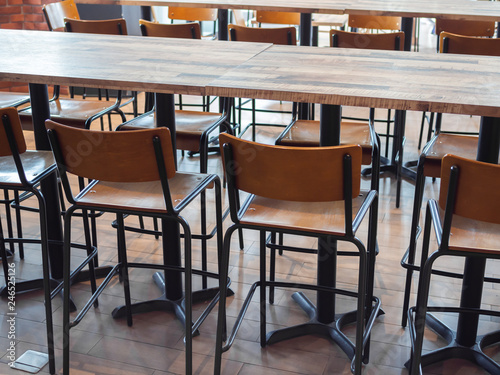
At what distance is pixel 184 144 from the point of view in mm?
2686

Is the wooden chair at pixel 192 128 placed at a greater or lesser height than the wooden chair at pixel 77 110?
lesser

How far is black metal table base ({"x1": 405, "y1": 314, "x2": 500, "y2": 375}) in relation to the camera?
204cm

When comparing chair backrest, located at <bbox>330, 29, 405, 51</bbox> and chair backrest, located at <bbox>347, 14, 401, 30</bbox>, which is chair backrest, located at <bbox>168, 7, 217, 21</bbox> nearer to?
chair backrest, located at <bbox>347, 14, 401, 30</bbox>

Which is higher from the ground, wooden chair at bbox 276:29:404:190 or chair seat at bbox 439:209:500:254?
wooden chair at bbox 276:29:404:190

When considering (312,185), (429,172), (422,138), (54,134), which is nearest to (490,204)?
(312,185)

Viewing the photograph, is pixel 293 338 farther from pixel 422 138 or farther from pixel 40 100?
pixel 422 138

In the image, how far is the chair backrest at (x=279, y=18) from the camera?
4.62m

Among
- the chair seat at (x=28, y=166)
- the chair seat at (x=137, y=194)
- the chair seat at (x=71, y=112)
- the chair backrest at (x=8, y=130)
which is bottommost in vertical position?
the chair seat at (x=137, y=194)

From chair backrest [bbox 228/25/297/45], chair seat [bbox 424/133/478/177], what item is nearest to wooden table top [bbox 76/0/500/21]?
chair backrest [bbox 228/25/297/45]

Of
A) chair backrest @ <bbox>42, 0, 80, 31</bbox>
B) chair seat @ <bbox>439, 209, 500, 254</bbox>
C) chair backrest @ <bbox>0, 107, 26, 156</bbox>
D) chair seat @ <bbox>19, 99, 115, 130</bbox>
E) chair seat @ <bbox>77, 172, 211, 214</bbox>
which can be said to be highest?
chair backrest @ <bbox>42, 0, 80, 31</bbox>

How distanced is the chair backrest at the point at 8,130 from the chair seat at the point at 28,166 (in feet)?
0.38

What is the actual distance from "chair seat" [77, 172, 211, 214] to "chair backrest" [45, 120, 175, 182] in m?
0.11

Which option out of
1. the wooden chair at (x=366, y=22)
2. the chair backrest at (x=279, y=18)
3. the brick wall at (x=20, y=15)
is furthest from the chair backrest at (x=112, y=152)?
the brick wall at (x=20, y=15)

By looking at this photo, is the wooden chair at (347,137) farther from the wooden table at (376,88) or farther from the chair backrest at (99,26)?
the chair backrest at (99,26)
